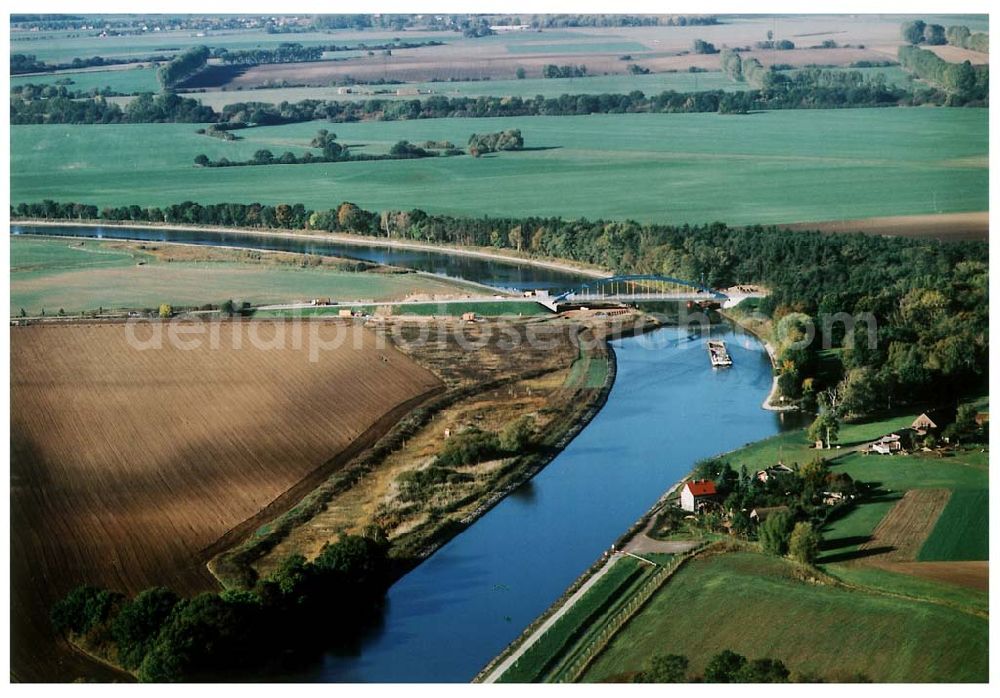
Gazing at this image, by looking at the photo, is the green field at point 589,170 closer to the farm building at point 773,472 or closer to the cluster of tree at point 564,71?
the cluster of tree at point 564,71

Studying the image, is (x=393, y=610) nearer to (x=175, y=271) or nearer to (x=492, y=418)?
(x=492, y=418)

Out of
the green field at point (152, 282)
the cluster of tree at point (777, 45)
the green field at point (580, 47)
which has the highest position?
the green field at point (580, 47)

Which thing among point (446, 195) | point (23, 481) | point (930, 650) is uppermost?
point (446, 195)

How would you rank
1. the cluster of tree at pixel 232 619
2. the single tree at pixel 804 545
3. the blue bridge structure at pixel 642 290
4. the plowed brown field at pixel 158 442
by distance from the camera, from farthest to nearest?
1. the blue bridge structure at pixel 642 290
2. the single tree at pixel 804 545
3. the plowed brown field at pixel 158 442
4. the cluster of tree at pixel 232 619

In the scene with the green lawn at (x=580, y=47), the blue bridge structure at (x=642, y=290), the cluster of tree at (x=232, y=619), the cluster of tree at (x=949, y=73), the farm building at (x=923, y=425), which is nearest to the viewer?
the cluster of tree at (x=232, y=619)

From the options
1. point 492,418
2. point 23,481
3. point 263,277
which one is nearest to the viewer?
point 23,481

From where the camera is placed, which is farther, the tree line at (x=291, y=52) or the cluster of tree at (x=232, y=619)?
the tree line at (x=291, y=52)

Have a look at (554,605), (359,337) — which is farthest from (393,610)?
(359,337)

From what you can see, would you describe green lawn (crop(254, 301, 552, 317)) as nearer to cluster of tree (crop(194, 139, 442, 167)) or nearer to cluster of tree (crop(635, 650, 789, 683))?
cluster of tree (crop(194, 139, 442, 167))

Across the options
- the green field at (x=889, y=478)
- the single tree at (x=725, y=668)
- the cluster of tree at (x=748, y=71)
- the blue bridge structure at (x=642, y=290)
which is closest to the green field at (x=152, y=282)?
the blue bridge structure at (x=642, y=290)
